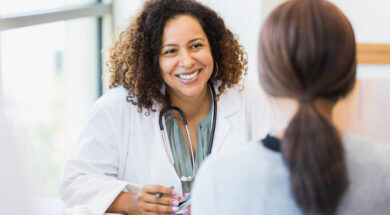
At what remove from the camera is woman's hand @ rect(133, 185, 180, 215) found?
1414 mm

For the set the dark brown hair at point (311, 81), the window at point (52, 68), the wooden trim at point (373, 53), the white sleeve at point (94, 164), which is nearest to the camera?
the dark brown hair at point (311, 81)

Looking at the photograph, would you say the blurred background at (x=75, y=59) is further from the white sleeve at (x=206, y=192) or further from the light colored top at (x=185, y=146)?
the white sleeve at (x=206, y=192)

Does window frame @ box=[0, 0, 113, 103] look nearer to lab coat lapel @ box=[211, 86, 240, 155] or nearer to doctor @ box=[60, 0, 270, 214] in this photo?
doctor @ box=[60, 0, 270, 214]

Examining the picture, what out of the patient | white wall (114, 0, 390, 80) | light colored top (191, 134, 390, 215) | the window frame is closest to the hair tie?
the patient

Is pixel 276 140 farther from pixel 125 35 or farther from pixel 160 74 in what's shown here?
pixel 125 35

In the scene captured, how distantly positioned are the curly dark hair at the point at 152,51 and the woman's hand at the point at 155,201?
0.34 m

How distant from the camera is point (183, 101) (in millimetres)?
1755

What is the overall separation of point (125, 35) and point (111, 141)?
1.41ft

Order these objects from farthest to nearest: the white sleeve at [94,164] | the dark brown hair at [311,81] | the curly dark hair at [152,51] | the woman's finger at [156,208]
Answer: the curly dark hair at [152,51]
the white sleeve at [94,164]
the woman's finger at [156,208]
the dark brown hair at [311,81]

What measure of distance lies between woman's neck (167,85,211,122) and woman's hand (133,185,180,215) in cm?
39

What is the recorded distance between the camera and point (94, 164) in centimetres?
161

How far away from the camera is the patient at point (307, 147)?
2.70ft

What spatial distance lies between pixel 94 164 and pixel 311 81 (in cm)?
101

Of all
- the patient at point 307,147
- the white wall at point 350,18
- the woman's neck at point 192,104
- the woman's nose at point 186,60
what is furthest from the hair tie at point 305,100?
the white wall at point 350,18
